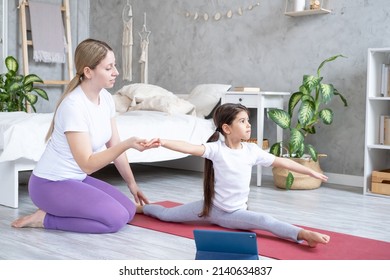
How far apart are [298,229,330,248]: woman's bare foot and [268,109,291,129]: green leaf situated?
1594 mm

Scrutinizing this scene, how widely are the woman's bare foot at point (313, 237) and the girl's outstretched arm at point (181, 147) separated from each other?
0.54m

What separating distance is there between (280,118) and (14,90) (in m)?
2.70

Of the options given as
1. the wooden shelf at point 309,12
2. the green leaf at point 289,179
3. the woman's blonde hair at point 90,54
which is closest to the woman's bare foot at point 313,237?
the woman's blonde hair at point 90,54

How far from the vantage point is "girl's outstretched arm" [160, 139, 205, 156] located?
207cm

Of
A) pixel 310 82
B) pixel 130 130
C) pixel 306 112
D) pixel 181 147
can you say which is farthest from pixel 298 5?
pixel 181 147

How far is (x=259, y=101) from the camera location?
3.90m

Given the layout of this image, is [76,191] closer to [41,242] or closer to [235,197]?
[41,242]

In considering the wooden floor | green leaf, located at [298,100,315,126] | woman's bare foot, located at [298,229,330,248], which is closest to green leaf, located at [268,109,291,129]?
green leaf, located at [298,100,315,126]

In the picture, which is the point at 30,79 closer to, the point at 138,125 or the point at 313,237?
the point at 138,125

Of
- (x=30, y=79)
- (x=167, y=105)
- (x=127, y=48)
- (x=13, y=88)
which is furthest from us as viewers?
(x=127, y=48)

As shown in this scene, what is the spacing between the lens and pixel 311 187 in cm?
370

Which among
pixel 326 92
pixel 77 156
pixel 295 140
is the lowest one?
pixel 295 140
